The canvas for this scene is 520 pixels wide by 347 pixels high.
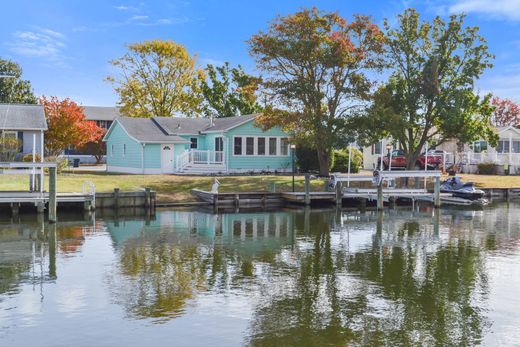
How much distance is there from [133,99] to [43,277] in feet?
193

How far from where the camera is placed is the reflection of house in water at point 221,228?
23.7 meters

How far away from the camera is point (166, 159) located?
48.4 m

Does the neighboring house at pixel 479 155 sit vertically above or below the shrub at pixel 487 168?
above

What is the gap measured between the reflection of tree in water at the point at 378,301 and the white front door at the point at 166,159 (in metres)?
28.5

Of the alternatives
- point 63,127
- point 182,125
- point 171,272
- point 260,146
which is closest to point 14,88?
point 63,127

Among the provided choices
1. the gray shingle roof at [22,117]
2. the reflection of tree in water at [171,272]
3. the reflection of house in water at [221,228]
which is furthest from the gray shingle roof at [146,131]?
the reflection of tree in water at [171,272]

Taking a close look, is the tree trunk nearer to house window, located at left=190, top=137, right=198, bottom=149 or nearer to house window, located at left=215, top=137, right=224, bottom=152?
house window, located at left=215, top=137, right=224, bottom=152

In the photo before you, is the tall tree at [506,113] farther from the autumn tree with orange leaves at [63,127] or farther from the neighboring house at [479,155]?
the autumn tree with orange leaves at [63,127]

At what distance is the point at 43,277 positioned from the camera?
1684 cm

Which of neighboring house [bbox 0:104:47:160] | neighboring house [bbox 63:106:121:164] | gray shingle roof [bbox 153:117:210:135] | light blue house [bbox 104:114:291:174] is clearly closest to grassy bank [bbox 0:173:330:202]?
neighboring house [bbox 0:104:47:160]

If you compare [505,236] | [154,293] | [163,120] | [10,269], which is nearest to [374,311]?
[154,293]

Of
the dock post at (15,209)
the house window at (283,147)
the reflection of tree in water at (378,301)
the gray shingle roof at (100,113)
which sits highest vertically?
the gray shingle roof at (100,113)

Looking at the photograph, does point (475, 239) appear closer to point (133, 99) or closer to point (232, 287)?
point (232, 287)

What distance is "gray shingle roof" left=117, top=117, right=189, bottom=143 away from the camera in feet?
158
